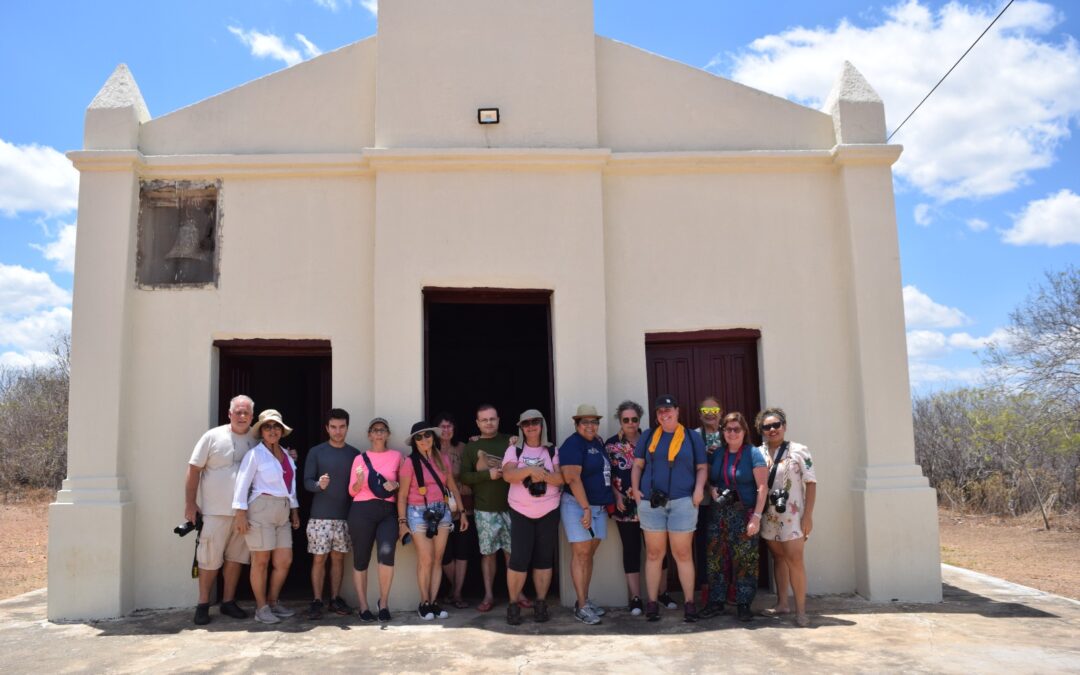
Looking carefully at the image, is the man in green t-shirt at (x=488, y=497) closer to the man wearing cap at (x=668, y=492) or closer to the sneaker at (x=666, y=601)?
the man wearing cap at (x=668, y=492)

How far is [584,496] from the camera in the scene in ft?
20.2

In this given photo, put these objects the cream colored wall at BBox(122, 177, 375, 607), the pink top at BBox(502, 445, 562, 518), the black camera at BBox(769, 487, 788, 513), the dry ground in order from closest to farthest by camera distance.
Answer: the black camera at BBox(769, 487, 788, 513), the pink top at BBox(502, 445, 562, 518), the cream colored wall at BBox(122, 177, 375, 607), the dry ground

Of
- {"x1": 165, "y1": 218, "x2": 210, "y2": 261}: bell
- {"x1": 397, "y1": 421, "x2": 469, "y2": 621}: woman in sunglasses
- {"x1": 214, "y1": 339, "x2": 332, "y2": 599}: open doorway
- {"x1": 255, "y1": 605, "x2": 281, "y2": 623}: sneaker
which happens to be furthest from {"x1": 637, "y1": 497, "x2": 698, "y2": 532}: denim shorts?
{"x1": 165, "y1": 218, "x2": 210, "y2": 261}: bell

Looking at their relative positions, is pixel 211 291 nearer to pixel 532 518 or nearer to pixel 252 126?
pixel 252 126

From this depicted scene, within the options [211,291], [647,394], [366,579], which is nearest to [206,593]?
[366,579]

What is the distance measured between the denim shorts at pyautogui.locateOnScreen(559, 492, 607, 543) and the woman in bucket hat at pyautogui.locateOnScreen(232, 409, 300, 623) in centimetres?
225

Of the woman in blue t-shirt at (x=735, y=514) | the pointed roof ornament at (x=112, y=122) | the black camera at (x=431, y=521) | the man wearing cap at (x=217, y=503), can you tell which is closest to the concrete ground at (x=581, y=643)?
the woman in blue t-shirt at (x=735, y=514)

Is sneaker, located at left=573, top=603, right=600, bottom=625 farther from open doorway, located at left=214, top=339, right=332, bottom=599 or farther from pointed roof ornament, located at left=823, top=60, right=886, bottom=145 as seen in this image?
pointed roof ornament, located at left=823, top=60, right=886, bottom=145

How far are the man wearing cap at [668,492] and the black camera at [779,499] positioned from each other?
1.72ft

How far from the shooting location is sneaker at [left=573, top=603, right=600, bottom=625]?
238 inches

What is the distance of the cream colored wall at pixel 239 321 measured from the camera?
6816 mm

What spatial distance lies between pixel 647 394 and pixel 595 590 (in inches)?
71.1

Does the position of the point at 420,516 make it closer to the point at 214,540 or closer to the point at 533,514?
the point at 533,514

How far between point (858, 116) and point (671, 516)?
4.29m
